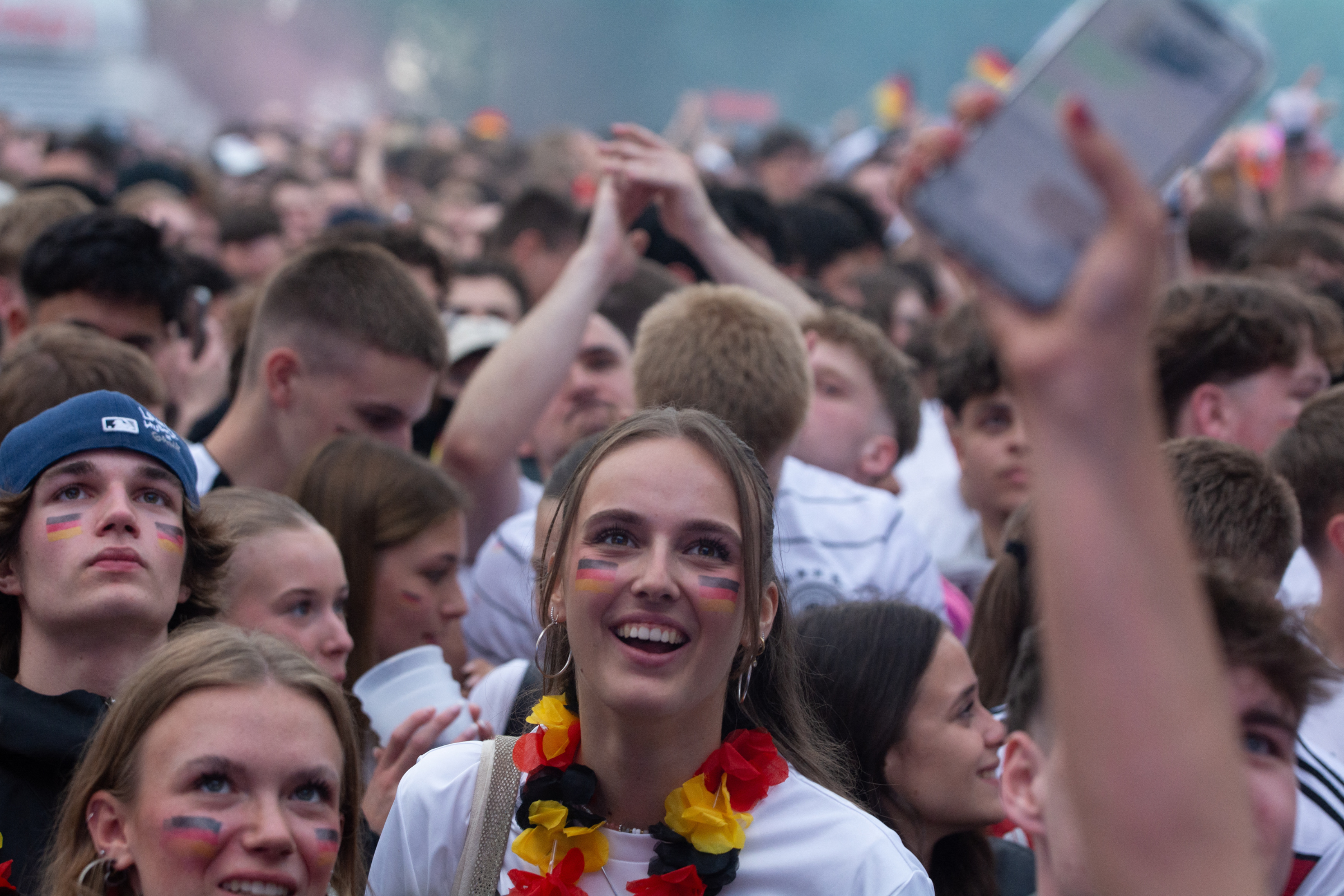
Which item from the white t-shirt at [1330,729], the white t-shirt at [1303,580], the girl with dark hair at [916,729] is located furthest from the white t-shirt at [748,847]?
the white t-shirt at [1303,580]

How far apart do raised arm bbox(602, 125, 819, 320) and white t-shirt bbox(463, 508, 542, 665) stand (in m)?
1.18

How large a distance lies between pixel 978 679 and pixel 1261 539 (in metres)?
0.76

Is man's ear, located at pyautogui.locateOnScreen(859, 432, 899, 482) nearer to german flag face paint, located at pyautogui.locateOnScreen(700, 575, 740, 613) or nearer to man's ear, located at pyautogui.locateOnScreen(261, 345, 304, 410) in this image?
man's ear, located at pyautogui.locateOnScreen(261, 345, 304, 410)

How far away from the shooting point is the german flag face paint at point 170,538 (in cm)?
268

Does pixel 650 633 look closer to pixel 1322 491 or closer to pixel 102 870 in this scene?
pixel 102 870

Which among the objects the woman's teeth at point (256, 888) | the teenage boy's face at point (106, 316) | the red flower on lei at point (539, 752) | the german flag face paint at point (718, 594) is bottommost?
the woman's teeth at point (256, 888)

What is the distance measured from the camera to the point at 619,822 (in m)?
2.31

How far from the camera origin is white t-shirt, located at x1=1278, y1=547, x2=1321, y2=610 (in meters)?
3.62

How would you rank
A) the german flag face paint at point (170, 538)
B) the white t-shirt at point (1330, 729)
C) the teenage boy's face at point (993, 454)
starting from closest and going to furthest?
the german flag face paint at point (170, 538) < the white t-shirt at point (1330, 729) < the teenage boy's face at point (993, 454)

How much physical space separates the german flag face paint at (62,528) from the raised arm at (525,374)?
63.6 inches

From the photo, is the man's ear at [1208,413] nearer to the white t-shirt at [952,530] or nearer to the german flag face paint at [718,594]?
the white t-shirt at [952,530]

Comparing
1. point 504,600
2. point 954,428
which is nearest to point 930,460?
point 954,428

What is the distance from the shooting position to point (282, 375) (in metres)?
4.09

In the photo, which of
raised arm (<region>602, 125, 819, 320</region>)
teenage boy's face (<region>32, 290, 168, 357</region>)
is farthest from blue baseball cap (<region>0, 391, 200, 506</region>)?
raised arm (<region>602, 125, 819, 320</region>)
